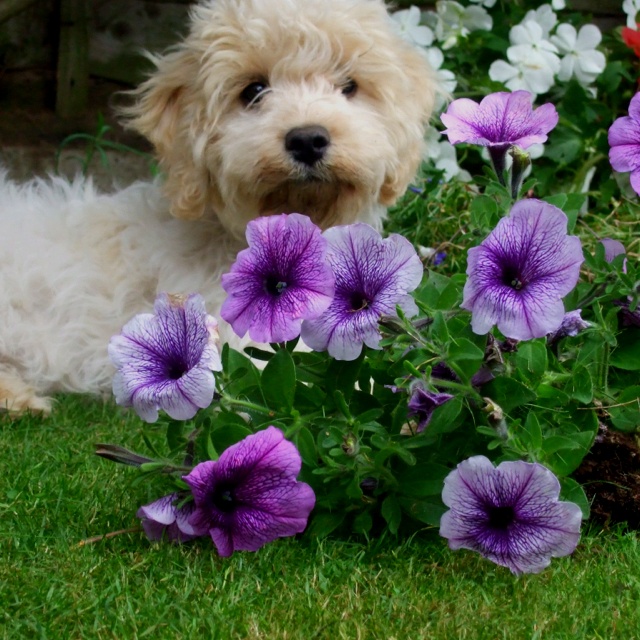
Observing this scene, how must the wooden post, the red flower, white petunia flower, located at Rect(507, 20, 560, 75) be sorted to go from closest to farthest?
the red flower → white petunia flower, located at Rect(507, 20, 560, 75) → the wooden post

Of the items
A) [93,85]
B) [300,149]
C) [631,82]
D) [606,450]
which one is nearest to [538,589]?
[606,450]

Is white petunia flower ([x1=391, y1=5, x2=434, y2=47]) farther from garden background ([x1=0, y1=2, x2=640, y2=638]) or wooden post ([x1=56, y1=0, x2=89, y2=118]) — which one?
garden background ([x1=0, y1=2, x2=640, y2=638])

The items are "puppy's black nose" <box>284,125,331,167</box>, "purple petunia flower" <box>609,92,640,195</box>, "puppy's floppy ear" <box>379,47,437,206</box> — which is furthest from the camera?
"puppy's floppy ear" <box>379,47,437,206</box>

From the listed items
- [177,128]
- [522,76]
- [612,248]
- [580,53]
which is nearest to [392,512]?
[612,248]

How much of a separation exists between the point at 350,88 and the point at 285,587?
1.96 m

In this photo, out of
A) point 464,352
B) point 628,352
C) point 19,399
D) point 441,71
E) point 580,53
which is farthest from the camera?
point 580,53

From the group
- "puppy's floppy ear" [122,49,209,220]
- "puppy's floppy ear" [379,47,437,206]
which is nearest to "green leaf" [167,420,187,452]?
"puppy's floppy ear" [122,49,209,220]

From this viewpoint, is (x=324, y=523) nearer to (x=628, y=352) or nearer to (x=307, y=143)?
(x=628, y=352)

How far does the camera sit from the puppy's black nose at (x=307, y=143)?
2.97 meters

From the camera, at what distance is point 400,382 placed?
1.80m

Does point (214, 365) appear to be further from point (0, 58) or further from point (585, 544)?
point (0, 58)

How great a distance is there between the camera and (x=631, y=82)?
4906mm

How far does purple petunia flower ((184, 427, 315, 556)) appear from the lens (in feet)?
5.90

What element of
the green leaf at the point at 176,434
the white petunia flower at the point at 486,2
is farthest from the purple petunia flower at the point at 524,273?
the white petunia flower at the point at 486,2
